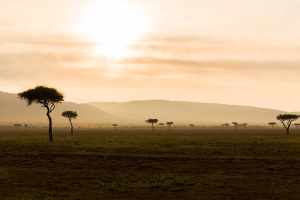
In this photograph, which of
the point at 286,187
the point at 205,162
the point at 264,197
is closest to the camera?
the point at 264,197

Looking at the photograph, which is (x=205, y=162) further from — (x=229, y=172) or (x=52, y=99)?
(x=52, y=99)

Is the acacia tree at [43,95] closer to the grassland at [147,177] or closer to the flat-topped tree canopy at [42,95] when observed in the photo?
the flat-topped tree canopy at [42,95]

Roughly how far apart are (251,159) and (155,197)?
18930 millimetres

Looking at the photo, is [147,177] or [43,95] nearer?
[147,177]

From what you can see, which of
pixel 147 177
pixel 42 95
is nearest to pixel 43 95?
pixel 42 95

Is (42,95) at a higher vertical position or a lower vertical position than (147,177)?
higher

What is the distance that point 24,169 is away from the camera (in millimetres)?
35625

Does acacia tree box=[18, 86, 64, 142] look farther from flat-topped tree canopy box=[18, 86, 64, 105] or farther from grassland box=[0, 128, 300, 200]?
grassland box=[0, 128, 300, 200]

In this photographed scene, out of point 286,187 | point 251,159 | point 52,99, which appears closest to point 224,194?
point 286,187

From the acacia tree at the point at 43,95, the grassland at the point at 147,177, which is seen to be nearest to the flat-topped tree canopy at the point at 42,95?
the acacia tree at the point at 43,95

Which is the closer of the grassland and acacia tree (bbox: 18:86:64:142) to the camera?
the grassland

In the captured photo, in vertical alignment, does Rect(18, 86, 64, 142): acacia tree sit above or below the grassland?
above

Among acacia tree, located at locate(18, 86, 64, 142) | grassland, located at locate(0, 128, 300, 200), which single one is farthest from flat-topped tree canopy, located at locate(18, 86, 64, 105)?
grassland, located at locate(0, 128, 300, 200)

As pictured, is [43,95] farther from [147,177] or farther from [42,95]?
[147,177]
